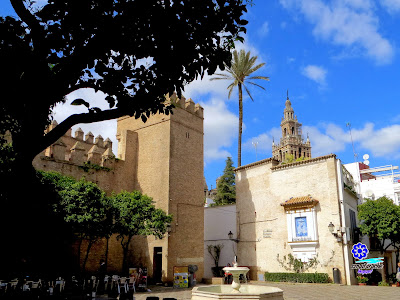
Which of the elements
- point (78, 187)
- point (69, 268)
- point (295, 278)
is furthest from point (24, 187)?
point (295, 278)

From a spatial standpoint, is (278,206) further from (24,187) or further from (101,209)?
(24,187)

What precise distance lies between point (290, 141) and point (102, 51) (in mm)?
76185

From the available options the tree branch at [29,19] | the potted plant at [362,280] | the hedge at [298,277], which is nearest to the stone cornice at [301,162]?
the hedge at [298,277]

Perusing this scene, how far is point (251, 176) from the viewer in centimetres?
2502

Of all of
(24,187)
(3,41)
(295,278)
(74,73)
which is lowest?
(295,278)

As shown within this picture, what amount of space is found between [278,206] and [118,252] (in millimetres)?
11003

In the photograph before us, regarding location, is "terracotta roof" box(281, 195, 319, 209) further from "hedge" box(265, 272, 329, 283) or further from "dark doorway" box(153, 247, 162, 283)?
"dark doorway" box(153, 247, 162, 283)

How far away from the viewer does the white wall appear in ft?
88.8

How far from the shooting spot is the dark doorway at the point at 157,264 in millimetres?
22906

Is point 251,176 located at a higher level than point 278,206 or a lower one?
higher

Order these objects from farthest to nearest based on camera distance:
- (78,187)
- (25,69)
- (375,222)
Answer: (375,222) < (78,187) < (25,69)

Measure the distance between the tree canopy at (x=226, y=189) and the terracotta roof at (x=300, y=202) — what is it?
19.8 m

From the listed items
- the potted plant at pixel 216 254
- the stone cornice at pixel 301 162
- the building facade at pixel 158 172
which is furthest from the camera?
the potted plant at pixel 216 254

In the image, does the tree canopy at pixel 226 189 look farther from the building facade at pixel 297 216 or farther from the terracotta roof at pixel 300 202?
the terracotta roof at pixel 300 202
